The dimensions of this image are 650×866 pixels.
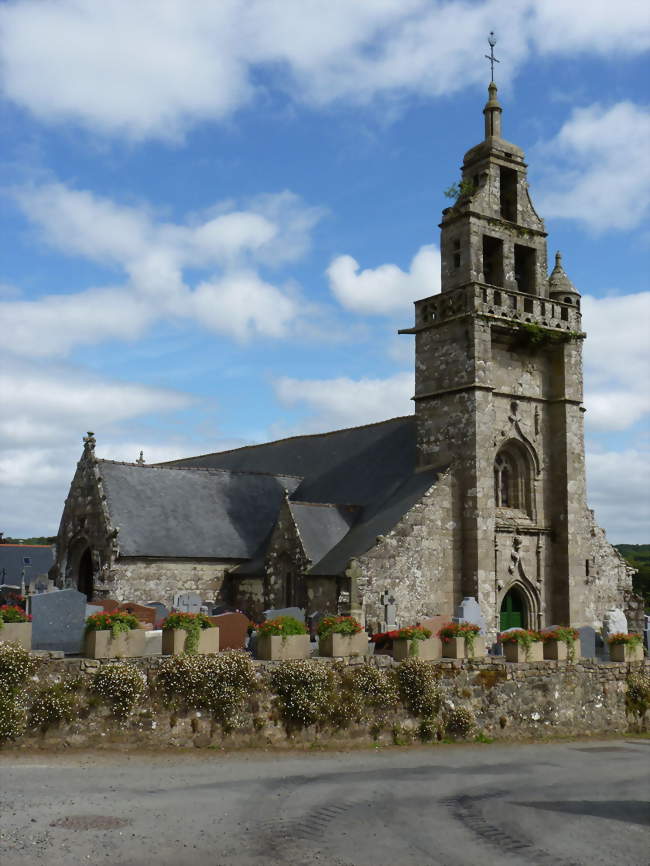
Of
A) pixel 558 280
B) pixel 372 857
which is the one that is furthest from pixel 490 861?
pixel 558 280

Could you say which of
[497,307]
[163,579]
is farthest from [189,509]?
[497,307]

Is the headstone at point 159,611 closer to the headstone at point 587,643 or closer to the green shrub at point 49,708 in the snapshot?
the green shrub at point 49,708

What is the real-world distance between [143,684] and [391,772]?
4438 millimetres

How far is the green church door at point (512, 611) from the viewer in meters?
29.0

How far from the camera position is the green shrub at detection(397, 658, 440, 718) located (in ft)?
56.0

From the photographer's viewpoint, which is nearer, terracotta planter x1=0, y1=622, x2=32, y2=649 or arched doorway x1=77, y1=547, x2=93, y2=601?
terracotta planter x1=0, y1=622, x2=32, y2=649

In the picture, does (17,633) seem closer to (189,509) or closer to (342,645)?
(342,645)

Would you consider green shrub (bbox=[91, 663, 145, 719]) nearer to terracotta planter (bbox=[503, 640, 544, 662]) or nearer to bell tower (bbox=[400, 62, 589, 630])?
terracotta planter (bbox=[503, 640, 544, 662])

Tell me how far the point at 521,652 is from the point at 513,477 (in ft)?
40.5

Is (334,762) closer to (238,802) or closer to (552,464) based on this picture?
(238,802)

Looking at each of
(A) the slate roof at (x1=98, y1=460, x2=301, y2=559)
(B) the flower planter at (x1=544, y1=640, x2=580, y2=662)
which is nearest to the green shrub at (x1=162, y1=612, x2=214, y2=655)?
(B) the flower planter at (x1=544, y1=640, x2=580, y2=662)

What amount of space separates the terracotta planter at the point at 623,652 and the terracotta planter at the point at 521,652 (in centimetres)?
249

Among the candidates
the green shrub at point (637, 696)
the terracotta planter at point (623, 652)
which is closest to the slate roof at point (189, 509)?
the terracotta planter at point (623, 652)

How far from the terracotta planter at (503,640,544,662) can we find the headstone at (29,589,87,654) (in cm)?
906
